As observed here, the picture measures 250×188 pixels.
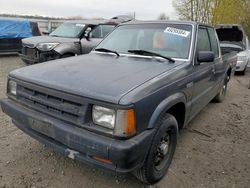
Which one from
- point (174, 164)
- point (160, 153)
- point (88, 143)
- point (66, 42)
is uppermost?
point (66, 42)

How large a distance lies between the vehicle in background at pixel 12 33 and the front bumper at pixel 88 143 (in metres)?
9.99

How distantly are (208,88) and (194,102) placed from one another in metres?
0.84

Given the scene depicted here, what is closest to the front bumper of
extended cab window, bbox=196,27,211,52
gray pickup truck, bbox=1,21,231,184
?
gray pickup truck, bbox=1,21,231,184

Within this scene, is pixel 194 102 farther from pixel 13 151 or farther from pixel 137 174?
pixel 13 151

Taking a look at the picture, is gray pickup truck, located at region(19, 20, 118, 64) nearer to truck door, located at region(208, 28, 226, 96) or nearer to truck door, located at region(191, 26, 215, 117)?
truck door, located at region(208, 28, 226, 96)

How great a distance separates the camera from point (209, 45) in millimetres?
4625

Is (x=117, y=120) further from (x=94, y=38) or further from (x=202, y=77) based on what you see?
(x=94, y=38)

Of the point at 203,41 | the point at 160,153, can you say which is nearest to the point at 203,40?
the point at 203,41

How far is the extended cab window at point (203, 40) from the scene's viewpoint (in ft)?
13.1

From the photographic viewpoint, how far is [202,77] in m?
3.97

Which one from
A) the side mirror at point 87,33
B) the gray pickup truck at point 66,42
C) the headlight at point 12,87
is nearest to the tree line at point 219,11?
the gray pickup truck at point 66,42

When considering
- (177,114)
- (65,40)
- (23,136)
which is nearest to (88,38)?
(65,40)

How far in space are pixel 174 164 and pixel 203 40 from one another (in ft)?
6.70

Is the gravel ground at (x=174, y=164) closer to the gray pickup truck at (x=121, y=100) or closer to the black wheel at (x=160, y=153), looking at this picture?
the black wheel at (x=160, y=153)
